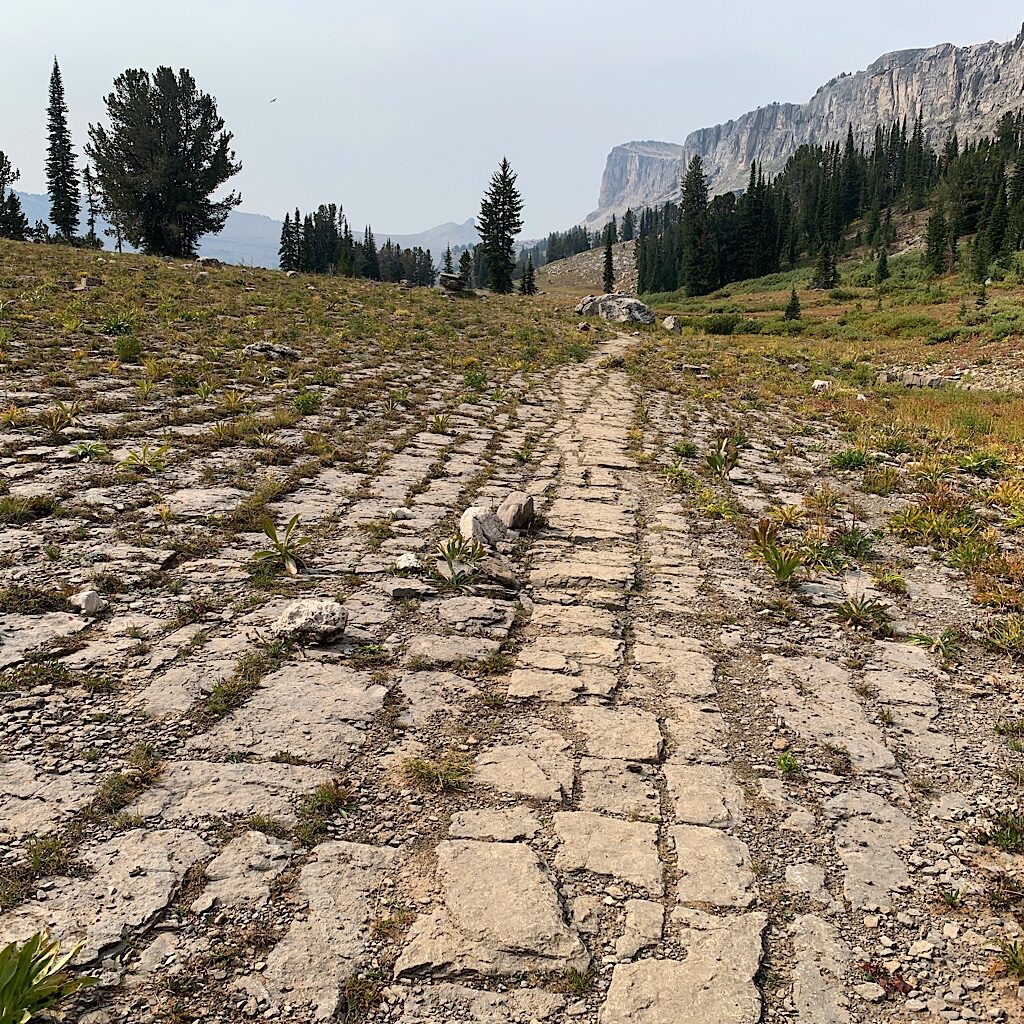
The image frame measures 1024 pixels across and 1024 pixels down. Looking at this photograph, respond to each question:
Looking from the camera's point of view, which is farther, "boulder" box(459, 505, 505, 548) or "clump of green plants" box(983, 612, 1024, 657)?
"boulder" box(459, 505, 505, 548)

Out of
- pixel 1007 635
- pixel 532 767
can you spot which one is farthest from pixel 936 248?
pixel 532 767

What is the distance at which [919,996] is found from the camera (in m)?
2.94

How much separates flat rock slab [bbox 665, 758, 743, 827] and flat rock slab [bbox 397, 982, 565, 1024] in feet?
4.57

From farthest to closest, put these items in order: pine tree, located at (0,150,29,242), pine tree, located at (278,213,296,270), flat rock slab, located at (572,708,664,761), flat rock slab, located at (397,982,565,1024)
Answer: pine tree, located at (278,213,296,270)
pine tree, located at (0,150,29,242)
flat rock slab, located at (572,708,664,761)
flat rock slab, located at (397,982,565,1024)

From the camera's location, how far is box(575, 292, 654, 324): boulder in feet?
117

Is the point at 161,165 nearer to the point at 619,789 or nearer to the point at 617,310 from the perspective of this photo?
the point at 617,310

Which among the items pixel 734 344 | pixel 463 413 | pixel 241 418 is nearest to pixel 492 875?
pixel 241 418

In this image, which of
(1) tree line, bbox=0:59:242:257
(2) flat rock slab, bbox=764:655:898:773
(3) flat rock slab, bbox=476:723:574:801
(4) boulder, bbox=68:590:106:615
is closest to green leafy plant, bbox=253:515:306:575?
(4) boulder, bbox=68:590:106:615

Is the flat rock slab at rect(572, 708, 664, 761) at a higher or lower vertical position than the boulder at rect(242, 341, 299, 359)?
lower

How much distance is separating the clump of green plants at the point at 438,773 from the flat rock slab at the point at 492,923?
0.43m

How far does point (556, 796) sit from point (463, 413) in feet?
33.3

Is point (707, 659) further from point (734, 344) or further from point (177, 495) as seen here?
point (734, 344)

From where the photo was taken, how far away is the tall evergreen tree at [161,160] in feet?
129

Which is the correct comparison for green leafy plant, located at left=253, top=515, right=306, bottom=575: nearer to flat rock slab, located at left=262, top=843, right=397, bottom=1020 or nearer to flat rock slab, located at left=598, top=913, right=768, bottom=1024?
flat rock slab, located at left=262, top=843, right=397, bottom=1020
